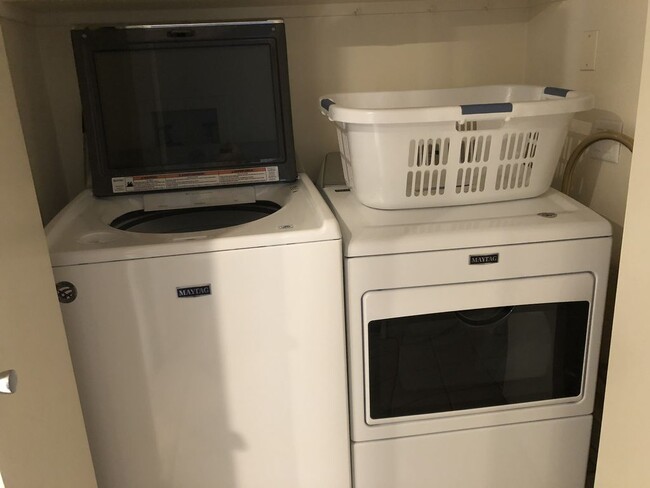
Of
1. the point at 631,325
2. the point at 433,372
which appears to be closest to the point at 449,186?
the point at 433,372

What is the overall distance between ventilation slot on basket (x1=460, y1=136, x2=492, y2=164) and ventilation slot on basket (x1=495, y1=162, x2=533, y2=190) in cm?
6

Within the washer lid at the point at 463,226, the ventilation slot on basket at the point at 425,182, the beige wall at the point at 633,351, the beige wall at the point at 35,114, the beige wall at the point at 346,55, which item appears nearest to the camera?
the beige wall at the point at 633,351

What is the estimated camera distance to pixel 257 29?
4.54 ft

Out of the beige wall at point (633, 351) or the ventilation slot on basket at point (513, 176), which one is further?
the ventilation slot on basket at point (513, 176)

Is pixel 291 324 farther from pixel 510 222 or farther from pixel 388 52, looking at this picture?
pixel 388 52

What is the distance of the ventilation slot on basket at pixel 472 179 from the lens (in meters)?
1.32

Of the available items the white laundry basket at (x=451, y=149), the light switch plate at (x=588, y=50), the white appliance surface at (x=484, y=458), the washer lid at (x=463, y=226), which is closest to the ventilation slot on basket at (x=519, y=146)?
the white laundry basket at (x=451, y=149)

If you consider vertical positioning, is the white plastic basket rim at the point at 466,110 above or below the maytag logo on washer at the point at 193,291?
above

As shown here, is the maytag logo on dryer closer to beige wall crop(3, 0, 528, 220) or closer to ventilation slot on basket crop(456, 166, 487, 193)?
ventilation slot on basket crop(456, 166, 487, 193)

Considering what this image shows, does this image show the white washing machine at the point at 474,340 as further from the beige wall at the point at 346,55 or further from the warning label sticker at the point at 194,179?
the beige wall at the point at 346,55

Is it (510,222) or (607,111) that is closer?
(510,222)

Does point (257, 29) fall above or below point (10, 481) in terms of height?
above

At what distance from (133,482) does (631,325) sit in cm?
101

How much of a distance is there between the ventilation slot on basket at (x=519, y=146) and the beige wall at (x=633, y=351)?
0.48 m
